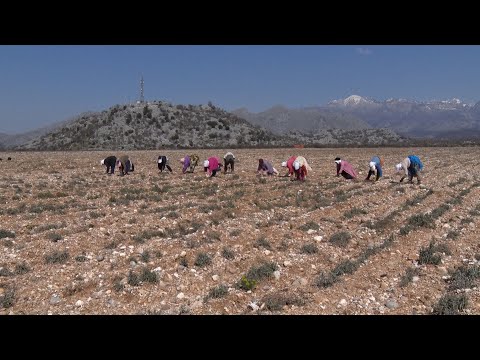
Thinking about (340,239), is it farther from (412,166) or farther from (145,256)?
(412,166)

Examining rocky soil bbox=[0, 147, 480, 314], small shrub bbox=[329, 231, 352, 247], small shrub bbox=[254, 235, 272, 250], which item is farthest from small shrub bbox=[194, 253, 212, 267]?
small shrub bbox=[329, 231, 352, 247]

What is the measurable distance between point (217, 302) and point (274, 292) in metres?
1.13

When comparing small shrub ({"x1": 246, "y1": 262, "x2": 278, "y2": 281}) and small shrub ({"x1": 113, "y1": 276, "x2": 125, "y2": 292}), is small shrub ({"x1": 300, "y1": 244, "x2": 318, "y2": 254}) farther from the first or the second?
small shrub ({"x1": 113, "y1": 276, "x2": 125, "y2": 292})

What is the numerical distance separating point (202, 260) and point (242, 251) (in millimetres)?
1290

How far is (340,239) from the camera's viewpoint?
37.9 feet

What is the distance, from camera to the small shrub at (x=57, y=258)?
9766mm

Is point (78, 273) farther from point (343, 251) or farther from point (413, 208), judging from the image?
point (413, 208)

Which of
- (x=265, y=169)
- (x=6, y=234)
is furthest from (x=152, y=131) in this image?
(x=6, y=234)

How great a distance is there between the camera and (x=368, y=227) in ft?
42.7

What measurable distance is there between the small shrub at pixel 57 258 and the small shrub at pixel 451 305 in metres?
7.56

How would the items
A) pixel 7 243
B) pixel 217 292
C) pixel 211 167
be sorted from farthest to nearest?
pixel 211 167 < pixel 7 243 < pixel 217 292

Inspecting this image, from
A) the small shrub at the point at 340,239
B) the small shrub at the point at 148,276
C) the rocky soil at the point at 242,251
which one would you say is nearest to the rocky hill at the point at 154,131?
the rocky soil at the point at 242,251

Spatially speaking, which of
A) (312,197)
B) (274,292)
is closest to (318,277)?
(274,292)
